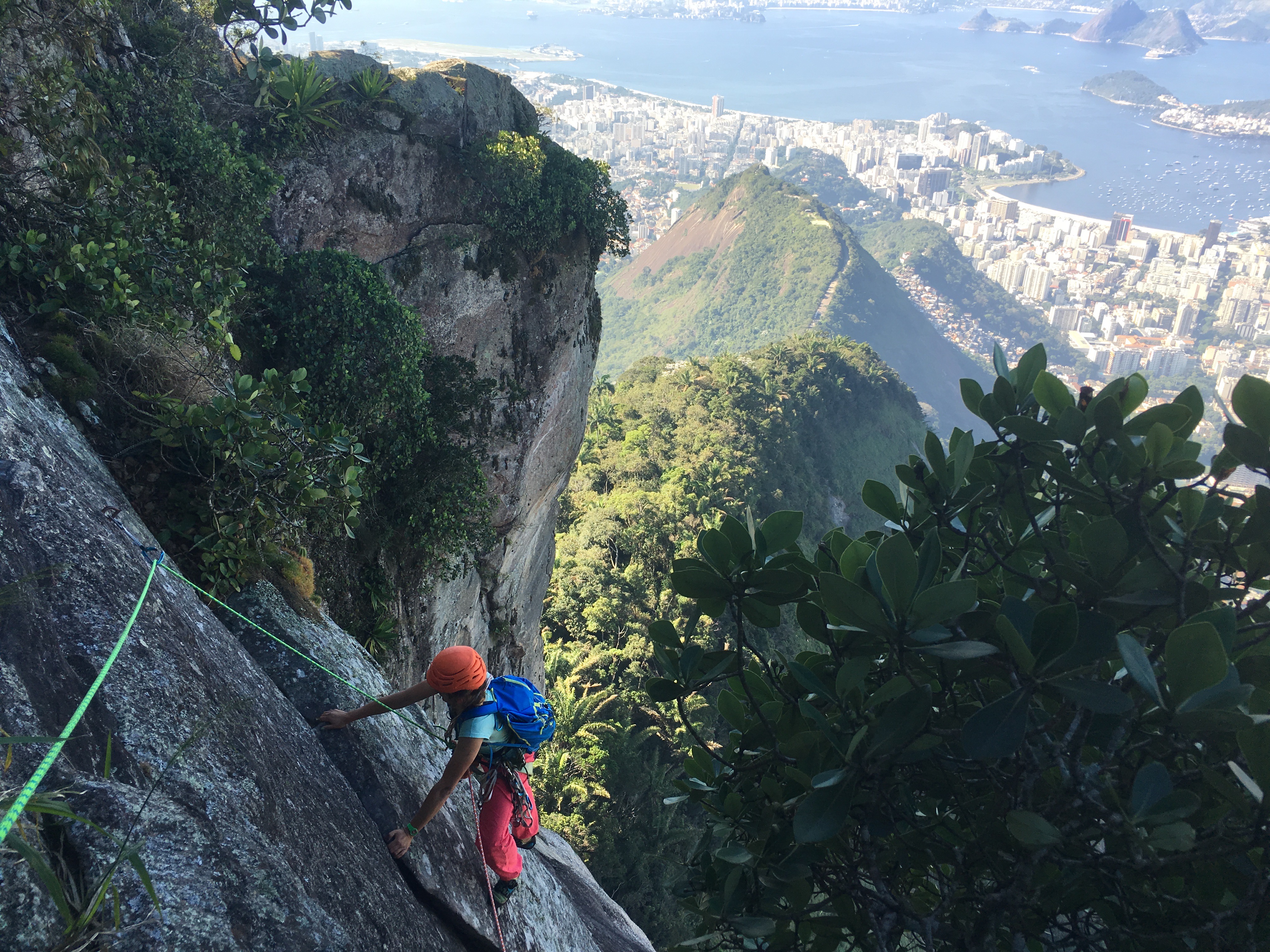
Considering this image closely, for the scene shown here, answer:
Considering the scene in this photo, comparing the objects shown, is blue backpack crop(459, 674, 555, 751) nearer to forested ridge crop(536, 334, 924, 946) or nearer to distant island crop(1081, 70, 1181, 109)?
forested ridge crop(536, 334, 924, 946)

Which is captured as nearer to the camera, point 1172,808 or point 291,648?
point 1172,808

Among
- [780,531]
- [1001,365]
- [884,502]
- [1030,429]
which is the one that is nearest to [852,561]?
[780,531]

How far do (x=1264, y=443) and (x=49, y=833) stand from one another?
3958mm

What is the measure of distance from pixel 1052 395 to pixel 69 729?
356cm

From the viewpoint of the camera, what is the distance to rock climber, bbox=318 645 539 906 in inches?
142

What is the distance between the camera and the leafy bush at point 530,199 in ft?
39.0

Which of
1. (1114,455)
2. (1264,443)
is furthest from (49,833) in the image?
(1264,443)

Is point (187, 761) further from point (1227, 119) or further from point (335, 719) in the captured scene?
point (1227, 119)

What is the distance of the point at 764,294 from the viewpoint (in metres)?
103

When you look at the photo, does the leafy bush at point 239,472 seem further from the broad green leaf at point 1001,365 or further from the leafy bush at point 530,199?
the leafy bush at point 530,199

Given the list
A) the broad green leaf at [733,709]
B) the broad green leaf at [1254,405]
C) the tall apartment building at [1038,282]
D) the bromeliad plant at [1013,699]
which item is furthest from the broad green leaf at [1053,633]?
the tall apartment building at [1038,282]

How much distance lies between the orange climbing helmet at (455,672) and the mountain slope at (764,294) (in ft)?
317

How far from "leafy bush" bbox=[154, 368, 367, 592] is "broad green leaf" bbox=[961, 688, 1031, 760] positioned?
4110mm

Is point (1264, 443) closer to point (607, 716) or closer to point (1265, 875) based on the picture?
point (1265, 875)
